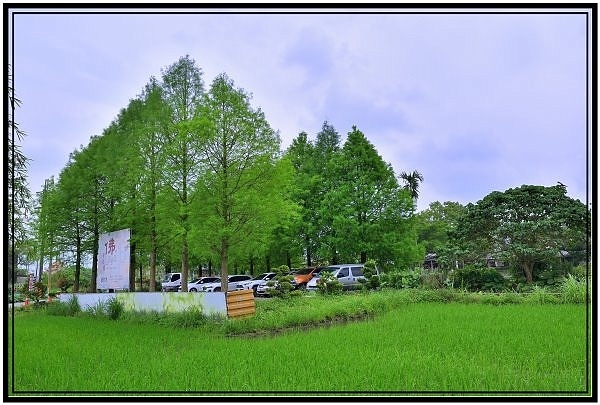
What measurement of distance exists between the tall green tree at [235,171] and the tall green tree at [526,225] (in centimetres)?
600

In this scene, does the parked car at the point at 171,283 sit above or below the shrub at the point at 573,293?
above

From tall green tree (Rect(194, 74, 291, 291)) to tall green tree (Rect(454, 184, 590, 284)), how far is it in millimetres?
5999

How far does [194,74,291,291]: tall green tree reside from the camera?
35.4ft

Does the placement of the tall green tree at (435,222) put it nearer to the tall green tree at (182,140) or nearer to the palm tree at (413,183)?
the palm tree at (413,183)

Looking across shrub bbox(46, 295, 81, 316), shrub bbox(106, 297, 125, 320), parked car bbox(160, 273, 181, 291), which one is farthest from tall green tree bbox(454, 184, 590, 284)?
parked car bbox(160, 273, 181, 291)

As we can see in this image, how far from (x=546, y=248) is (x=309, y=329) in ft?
26.3

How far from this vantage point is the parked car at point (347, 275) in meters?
15.2

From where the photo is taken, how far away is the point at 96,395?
13.7 ft

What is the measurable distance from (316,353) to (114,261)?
7930mm

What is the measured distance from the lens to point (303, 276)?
54.1ft

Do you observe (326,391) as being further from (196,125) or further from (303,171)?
(303,171)

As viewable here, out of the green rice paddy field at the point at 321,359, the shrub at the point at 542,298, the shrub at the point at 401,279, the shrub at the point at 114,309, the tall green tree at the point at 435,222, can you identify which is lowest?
the green rice paddy field at the point at 321,359

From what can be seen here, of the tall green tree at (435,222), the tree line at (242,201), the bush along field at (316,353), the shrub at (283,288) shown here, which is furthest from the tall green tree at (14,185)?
the tall green tree at (435,222)

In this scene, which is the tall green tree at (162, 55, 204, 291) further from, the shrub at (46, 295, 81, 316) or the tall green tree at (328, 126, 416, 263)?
the tall green tree at (328, 126, 416, 263)
